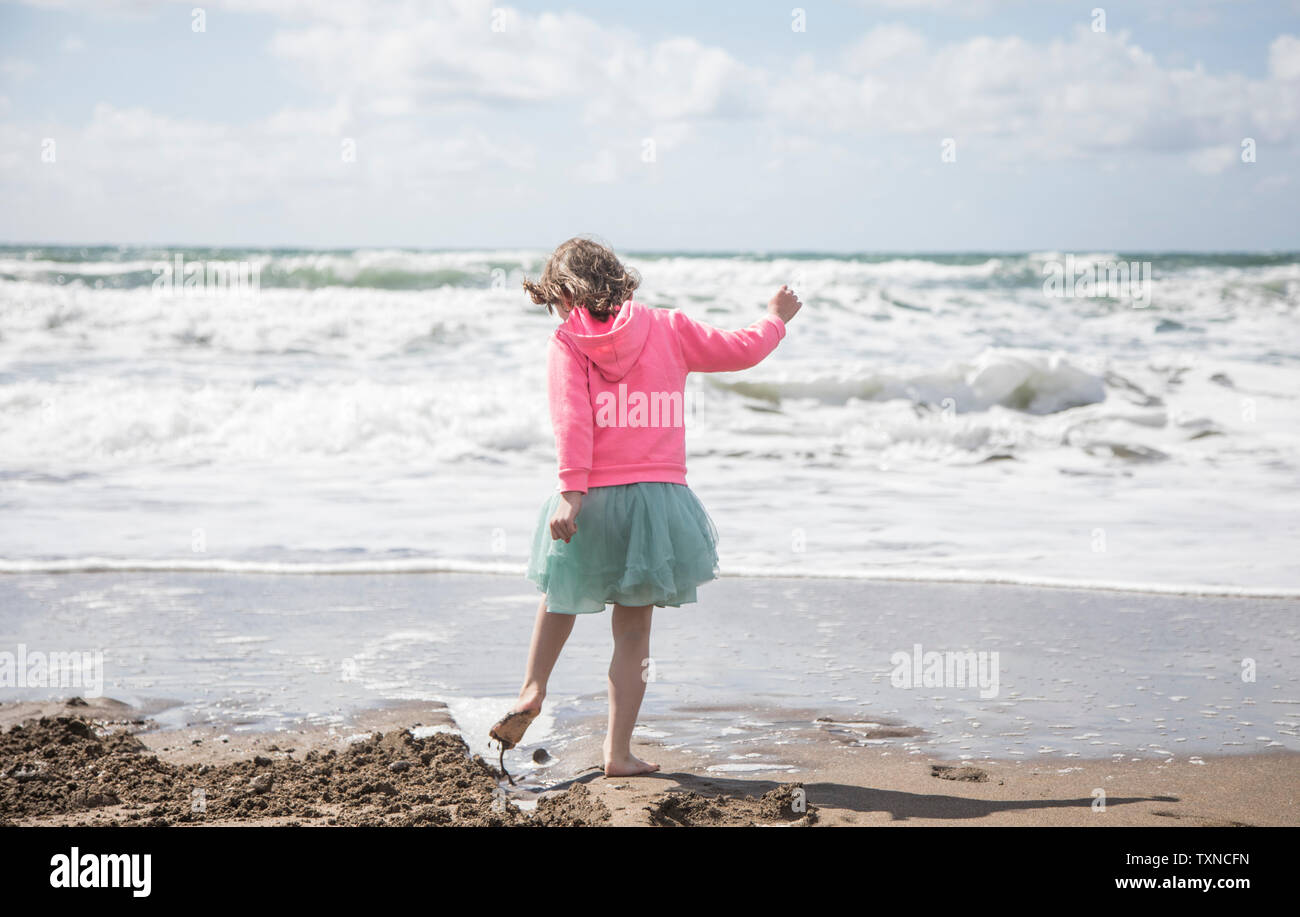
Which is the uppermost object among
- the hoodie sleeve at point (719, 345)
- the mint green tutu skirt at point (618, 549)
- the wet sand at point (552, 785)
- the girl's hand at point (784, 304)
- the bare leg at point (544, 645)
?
the girl's hand at point (784, 304)

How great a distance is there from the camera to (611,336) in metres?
2.87

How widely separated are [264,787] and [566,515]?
3.20 feet

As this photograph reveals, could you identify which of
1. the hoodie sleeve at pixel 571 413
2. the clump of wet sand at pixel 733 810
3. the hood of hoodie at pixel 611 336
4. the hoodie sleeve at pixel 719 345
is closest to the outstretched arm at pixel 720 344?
the hoodie sleeve at pixel 719 345

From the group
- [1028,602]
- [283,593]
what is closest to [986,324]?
[1028,602]

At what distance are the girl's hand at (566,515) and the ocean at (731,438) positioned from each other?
249 centimetres

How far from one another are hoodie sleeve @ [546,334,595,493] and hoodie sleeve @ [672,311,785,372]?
11.8 inches

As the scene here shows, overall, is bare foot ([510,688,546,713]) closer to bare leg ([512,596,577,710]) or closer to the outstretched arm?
bare leg ([512,596,577,710])

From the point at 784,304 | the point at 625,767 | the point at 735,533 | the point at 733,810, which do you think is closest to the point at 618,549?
the point at 625,767

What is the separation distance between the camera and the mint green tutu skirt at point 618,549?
2.88m

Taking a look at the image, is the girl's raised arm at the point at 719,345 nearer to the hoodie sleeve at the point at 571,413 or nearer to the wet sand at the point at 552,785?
the hoodie sleeve at the point at 571,413

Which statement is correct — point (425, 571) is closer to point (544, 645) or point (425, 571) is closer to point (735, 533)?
point (735, 533)
